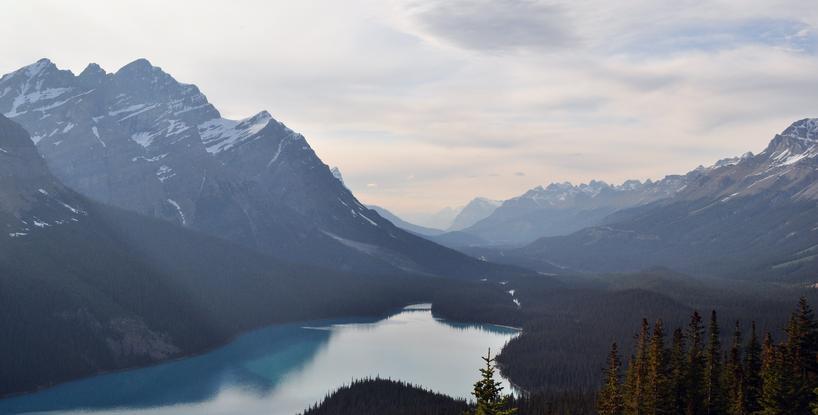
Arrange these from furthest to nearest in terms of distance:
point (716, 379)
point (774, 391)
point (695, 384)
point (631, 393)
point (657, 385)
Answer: point (695, 384) < point (716, 379) < point (631, 393) < point (657, 385) < point (774, 391)

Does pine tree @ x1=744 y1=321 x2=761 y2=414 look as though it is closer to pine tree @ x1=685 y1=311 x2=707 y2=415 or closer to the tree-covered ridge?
the tree-covered ridge

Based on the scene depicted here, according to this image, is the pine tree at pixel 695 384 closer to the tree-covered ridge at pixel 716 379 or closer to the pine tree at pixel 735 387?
the tree-covered ridge at pixel 716 379

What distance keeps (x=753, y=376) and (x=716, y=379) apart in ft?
13.7

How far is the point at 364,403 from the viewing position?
14950cm

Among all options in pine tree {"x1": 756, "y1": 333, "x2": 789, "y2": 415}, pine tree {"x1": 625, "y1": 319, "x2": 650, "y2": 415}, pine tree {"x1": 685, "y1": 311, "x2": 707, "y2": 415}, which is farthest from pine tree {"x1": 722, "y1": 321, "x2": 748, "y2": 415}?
pine tree {"x1": 625, "y1": 319, "x2": 650, "y2": 415}

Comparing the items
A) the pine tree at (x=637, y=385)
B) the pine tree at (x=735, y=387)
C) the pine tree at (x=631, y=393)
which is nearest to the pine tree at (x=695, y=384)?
the pine tree at (x=735, y=387)

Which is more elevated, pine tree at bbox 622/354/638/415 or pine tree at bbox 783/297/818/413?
pine tree at bbox 783/297/818/413

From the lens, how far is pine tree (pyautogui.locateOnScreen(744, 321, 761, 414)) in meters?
81.2

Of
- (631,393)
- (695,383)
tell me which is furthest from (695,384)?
(631,393)

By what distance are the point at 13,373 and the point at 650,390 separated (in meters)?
151

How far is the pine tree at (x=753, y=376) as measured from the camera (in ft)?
267

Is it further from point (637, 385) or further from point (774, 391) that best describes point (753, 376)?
point (637, 385)

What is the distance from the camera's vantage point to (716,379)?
85.6 meters

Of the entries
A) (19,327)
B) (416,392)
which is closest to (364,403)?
(416,392)
